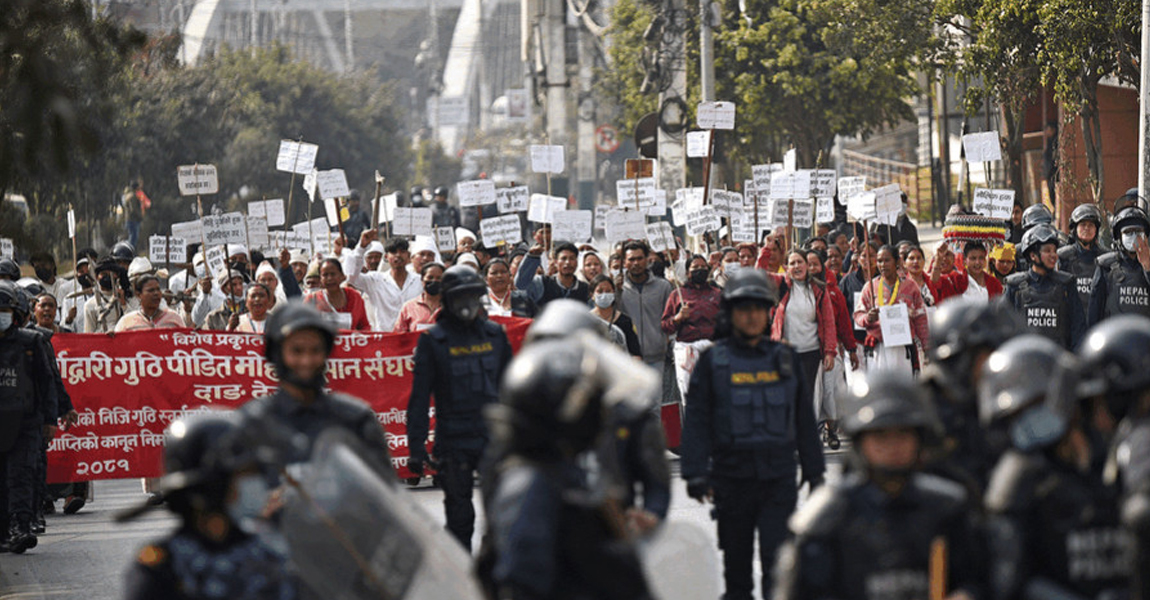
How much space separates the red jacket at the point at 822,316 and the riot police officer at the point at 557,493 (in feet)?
30.8

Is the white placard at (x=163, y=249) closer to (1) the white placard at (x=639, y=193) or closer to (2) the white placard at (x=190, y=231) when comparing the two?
(2) the white placard at (x=190, y=231)

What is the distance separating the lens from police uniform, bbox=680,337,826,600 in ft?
27.1

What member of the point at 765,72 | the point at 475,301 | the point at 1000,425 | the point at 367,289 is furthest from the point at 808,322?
the point at 765,72

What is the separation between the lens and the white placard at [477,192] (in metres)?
20.2

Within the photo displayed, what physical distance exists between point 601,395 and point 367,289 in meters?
10.9

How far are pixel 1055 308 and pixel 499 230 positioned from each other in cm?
711

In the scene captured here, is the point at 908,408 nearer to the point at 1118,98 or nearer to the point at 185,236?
the point at 185,236

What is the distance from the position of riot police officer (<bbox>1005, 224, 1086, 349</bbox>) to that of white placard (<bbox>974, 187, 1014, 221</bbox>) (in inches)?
135

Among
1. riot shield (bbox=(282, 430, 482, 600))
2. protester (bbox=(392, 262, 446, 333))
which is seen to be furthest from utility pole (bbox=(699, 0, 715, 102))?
riot shield (bbox=(282, 430, 482, 600))

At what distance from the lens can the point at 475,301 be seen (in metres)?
9.22

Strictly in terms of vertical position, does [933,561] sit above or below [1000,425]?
below

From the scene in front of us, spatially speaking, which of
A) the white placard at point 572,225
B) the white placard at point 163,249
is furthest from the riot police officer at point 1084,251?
the white placard at point 163,249

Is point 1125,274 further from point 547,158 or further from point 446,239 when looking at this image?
point 446,239

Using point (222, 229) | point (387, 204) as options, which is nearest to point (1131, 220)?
point (222, 229)
